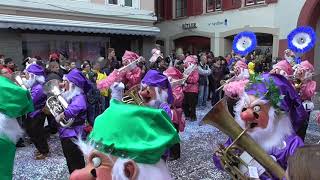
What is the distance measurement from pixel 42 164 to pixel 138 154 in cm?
460

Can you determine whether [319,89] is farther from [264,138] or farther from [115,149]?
[115,149]

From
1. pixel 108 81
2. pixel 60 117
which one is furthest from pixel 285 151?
pixel 108 81

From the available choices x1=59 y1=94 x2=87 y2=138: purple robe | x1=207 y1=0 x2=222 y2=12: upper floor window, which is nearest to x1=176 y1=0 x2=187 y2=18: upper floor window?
x1=207 y1=0 x2=222 y2=12: upper floor window

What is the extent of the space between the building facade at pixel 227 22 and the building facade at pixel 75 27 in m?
3.13

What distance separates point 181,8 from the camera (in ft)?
69.8

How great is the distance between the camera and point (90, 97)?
5.00 m

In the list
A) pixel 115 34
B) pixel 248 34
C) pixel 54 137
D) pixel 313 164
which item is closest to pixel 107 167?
pixel 313 164

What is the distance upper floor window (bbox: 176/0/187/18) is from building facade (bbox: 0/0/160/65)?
377cm

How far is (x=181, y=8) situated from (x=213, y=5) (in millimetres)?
2546

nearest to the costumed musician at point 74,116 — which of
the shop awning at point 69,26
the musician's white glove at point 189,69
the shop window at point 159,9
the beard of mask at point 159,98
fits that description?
the beard of mask at point 159,98

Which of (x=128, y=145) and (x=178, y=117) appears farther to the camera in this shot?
(x=178, y=117)

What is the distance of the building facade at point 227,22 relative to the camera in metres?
15.2

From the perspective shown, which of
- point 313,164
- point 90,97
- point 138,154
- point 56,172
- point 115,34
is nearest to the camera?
point 313,164

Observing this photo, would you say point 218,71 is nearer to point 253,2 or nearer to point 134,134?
point 253,2
